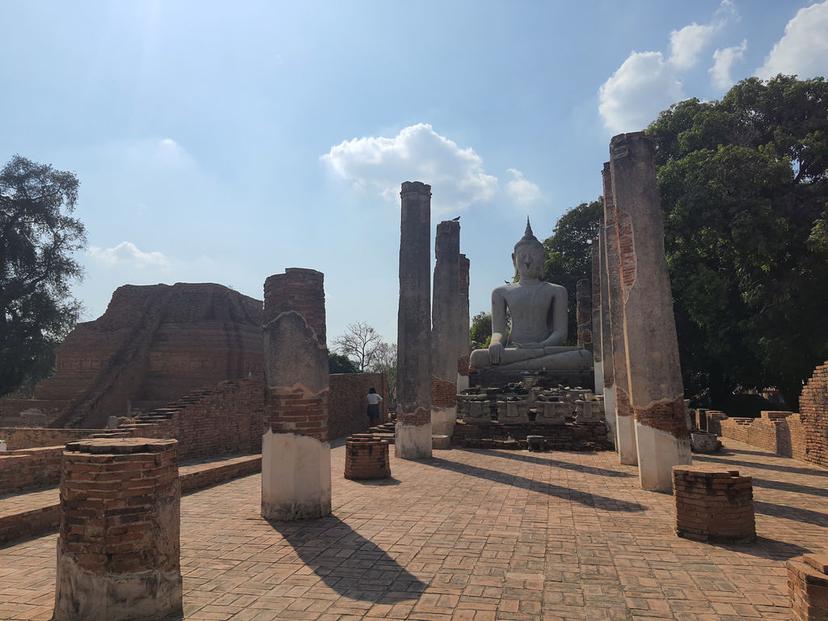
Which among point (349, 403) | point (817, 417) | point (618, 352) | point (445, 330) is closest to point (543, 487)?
point (618, 352)

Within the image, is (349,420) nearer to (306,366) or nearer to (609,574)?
(306,366)

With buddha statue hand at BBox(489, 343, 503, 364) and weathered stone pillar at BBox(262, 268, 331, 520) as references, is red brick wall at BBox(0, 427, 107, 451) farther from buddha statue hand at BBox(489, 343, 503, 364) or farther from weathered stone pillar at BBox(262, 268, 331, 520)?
buddha statue hand at BBox(489, 343, 503, 364)

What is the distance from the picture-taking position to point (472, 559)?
472 centimetres

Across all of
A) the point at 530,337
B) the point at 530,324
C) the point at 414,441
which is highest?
the point at 530,324

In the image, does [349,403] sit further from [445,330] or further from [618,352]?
[618,352]

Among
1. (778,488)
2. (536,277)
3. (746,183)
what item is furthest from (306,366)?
(536,277)

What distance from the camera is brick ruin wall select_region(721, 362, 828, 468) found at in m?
9.91

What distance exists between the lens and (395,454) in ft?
38.4

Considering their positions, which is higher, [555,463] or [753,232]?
[753,232]

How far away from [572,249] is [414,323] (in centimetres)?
1881

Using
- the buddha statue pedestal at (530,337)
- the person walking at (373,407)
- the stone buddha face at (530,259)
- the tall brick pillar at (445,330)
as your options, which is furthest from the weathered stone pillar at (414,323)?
the stone buddha face at (530,259)

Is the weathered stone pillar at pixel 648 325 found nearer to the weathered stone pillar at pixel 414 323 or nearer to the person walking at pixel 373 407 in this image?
the weathered stone pillar at pixel 414 323

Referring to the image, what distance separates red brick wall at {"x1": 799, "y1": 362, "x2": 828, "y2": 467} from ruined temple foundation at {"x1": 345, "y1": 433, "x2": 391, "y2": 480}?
7.38 m

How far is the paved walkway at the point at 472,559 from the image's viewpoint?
371cm
